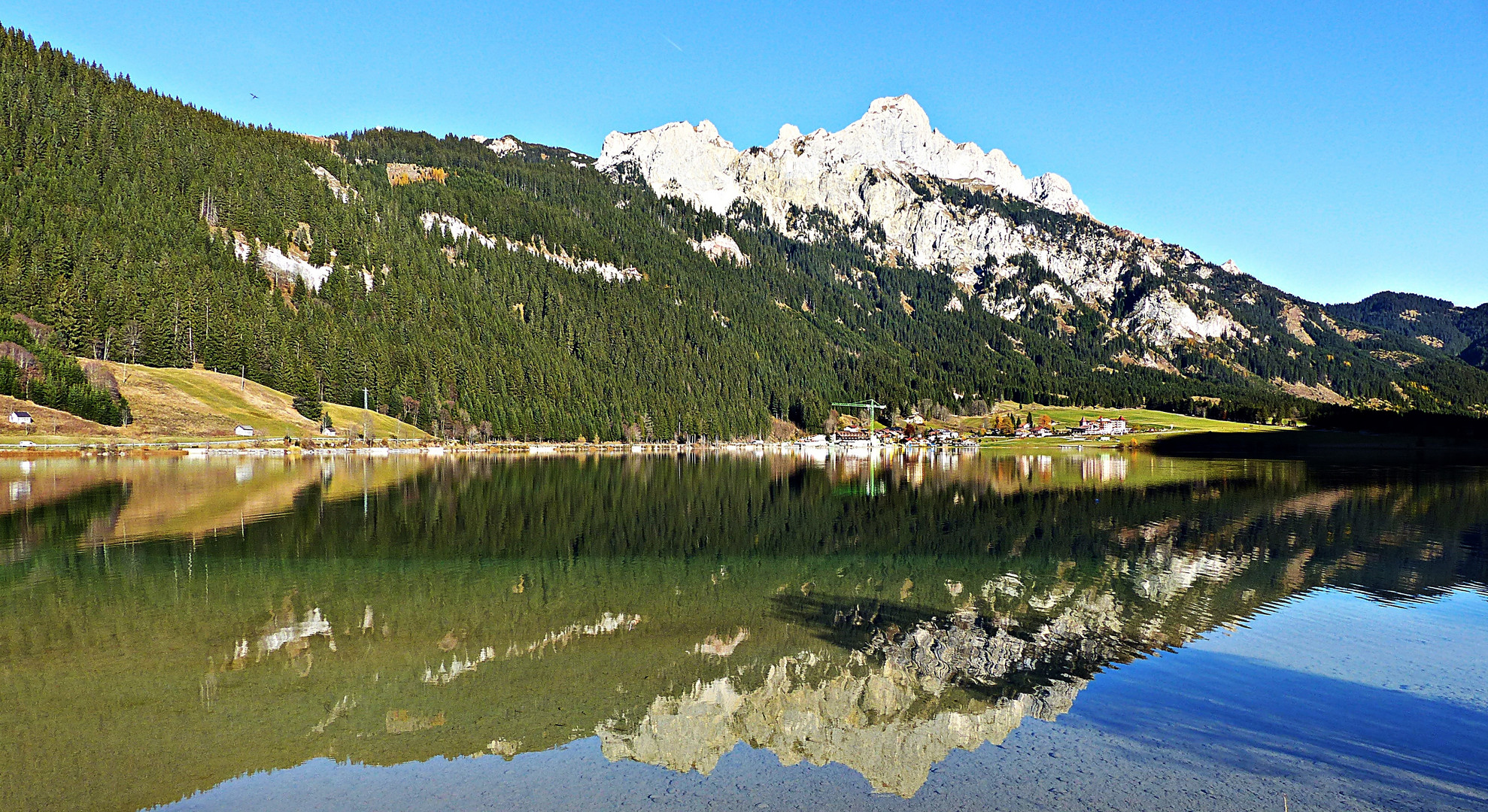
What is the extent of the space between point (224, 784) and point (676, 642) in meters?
10.9

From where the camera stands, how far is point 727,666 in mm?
19891

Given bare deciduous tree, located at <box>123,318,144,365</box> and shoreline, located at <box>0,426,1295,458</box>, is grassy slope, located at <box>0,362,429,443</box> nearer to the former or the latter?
shoreline, located at <box>0,426,1295,458</box>

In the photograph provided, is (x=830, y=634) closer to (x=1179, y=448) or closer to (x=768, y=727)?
(x=768, y=727)

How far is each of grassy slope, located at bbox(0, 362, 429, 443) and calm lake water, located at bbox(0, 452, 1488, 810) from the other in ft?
267

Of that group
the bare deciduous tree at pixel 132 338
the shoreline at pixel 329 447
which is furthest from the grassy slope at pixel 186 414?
the bare deciduous tree at pixel 132 338

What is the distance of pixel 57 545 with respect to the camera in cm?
3481

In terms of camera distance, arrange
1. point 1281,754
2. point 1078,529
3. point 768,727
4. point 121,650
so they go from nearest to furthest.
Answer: point 1281,754
point 768,727
point 121,650
point 1078,529

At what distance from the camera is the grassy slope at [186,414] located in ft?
359

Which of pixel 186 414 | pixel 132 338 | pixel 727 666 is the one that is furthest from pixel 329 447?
pixel 727 666

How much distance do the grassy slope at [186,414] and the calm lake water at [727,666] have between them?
81.3m

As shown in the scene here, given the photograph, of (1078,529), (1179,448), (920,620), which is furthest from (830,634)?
(1179,448)

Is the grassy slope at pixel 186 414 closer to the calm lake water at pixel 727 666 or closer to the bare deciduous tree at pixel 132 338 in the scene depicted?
the bare deciduous tree at pixel 132 338

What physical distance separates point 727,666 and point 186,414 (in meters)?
133

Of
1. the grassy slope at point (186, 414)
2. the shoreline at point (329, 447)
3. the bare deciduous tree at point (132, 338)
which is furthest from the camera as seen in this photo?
the bare deciduous tree at point (132, 338)
